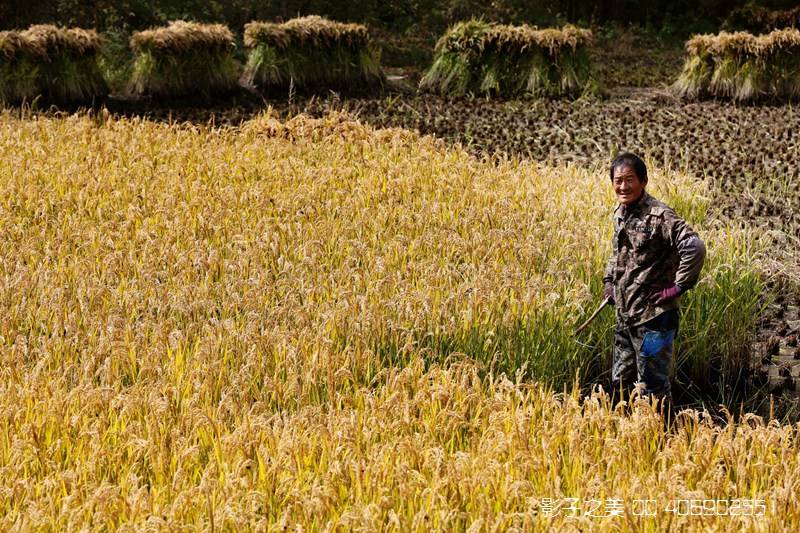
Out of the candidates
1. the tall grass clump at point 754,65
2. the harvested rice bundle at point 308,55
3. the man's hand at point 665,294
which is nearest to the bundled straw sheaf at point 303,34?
the harvested rice bundle at point 308,55

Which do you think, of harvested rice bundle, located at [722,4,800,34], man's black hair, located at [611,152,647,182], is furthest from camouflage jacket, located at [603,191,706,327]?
harvested rice bundle, located at [722,4,800,34]

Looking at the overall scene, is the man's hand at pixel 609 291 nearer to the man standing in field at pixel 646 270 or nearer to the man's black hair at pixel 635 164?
the man standing in field at pixel 646 270

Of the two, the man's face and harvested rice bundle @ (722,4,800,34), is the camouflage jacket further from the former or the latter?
harvested rice bundle @ (722,4,800,34)

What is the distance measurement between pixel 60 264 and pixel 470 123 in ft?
20.2

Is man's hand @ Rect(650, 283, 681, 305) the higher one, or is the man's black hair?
the man's black hair

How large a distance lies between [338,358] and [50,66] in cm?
827

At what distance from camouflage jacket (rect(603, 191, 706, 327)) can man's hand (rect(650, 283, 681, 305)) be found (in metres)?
0.02

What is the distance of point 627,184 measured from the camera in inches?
169

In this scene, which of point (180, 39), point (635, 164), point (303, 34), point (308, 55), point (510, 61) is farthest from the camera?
point (510, 61)

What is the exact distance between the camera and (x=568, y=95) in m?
12.5

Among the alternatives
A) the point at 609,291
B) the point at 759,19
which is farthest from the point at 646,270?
the point at 759,19

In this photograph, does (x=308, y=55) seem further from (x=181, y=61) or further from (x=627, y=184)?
(x=627, y=184)

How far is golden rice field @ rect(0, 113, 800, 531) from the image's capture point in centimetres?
306

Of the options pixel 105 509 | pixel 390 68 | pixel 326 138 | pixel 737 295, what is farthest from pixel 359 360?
pixel 390 68
